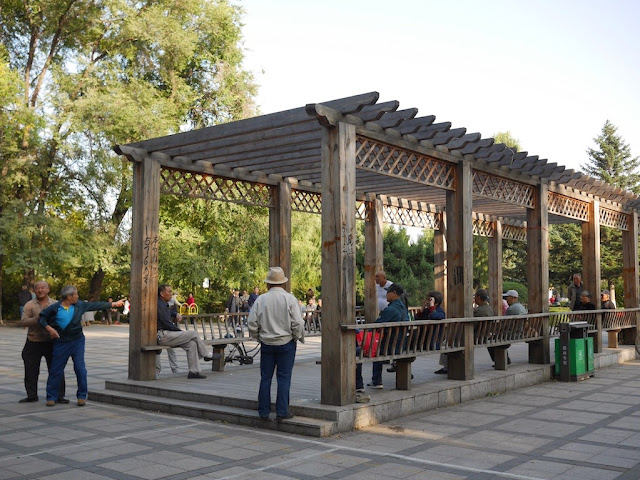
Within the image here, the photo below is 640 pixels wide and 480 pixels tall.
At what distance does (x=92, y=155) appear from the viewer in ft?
86.1

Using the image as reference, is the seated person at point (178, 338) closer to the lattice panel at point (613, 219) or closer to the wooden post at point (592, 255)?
the wooden post at point (592, 255)

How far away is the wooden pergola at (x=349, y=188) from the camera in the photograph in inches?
300

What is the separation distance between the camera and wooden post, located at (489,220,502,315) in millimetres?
20656

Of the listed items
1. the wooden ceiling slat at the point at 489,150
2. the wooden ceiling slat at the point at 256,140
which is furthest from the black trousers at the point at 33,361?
the wooden ceiling slat at the point at 489,150

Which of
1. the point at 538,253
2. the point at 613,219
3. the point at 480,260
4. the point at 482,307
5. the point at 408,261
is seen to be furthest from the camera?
the point at 480,260

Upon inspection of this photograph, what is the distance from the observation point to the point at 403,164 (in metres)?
9.59

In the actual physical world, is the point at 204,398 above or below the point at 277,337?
below

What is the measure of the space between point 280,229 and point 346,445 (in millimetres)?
6486

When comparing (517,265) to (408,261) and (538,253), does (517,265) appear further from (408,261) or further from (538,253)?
(538,253)

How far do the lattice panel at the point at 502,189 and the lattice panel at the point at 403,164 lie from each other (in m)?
0.96

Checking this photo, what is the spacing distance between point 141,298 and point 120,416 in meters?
2.17

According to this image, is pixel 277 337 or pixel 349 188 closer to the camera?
pixel 277 337

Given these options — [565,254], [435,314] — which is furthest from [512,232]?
[565,254]

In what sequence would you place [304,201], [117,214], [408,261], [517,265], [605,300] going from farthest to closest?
[517,265]
[408,261]
[117,214]
[605,300]
[304,201]
